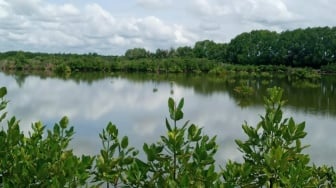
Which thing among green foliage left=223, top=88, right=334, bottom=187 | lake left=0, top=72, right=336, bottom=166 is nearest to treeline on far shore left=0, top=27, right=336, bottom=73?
lake left=0, top=72, right=336, bottom=166

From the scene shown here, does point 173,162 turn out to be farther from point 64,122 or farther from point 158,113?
point 158,113

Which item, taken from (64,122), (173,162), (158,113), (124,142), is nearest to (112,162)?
(124,142)

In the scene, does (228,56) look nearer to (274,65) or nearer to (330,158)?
(274,65)

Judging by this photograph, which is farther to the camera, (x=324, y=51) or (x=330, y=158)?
(x=324, y=51)

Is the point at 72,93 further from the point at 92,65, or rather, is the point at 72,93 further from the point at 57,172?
the point at 92,65

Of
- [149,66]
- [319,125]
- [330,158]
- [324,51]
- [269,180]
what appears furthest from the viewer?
[149,66]

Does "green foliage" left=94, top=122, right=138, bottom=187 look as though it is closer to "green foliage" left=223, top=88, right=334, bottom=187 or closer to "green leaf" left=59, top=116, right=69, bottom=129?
"green leaf" left=59, top=116, right=69, bottom=129

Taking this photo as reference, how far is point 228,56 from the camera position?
95.2 m

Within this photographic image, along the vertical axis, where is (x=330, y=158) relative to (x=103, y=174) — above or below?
below

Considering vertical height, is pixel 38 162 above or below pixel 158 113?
above

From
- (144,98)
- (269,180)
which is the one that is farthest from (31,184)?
(144,98)

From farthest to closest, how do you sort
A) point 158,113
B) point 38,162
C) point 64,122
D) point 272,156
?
point 158,113 < point 64,122 < point 272,156 < point 38,162

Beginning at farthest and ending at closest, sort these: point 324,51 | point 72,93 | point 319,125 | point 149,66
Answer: point 149,66 → point 324,51 → point 72,93 → point 319,125

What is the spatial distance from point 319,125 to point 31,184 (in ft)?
77.2
